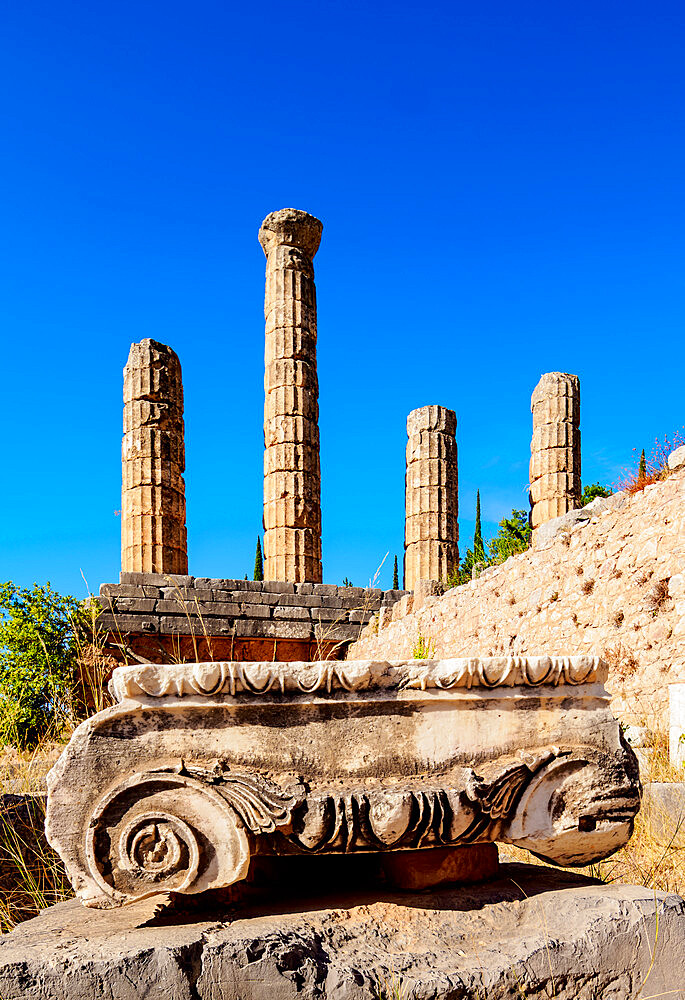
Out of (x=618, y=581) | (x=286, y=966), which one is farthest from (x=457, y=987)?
(x=618, y=581)

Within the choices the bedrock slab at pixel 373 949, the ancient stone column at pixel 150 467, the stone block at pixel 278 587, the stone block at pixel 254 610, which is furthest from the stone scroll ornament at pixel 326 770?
the ancient stone column at pixel 150 467

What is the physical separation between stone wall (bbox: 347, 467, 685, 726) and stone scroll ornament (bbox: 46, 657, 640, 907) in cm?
327

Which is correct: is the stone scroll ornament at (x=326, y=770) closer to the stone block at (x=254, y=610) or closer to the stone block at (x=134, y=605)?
the stone block at (x=134, y=605)

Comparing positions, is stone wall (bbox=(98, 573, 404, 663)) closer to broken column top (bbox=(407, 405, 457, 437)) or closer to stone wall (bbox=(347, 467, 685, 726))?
stone wall (bbox=(347, 467, 685, 726))

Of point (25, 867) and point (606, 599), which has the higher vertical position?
point (606, 599)

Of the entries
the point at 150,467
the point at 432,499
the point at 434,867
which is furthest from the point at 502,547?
the point at 434,867

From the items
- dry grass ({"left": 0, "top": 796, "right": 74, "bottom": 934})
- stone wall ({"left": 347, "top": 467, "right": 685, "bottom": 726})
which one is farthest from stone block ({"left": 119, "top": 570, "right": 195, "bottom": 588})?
dry grass ({"left": 0, "top": 796, "right": 74, "bottom": 934})

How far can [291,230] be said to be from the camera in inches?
497

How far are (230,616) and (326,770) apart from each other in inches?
314

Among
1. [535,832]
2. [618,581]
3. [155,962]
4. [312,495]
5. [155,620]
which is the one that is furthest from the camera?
[312,495]

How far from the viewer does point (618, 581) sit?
620 cm

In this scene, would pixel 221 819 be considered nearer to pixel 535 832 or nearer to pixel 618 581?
pixel 535 832

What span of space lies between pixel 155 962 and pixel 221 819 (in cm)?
37

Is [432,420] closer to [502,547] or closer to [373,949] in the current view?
[502,547]
